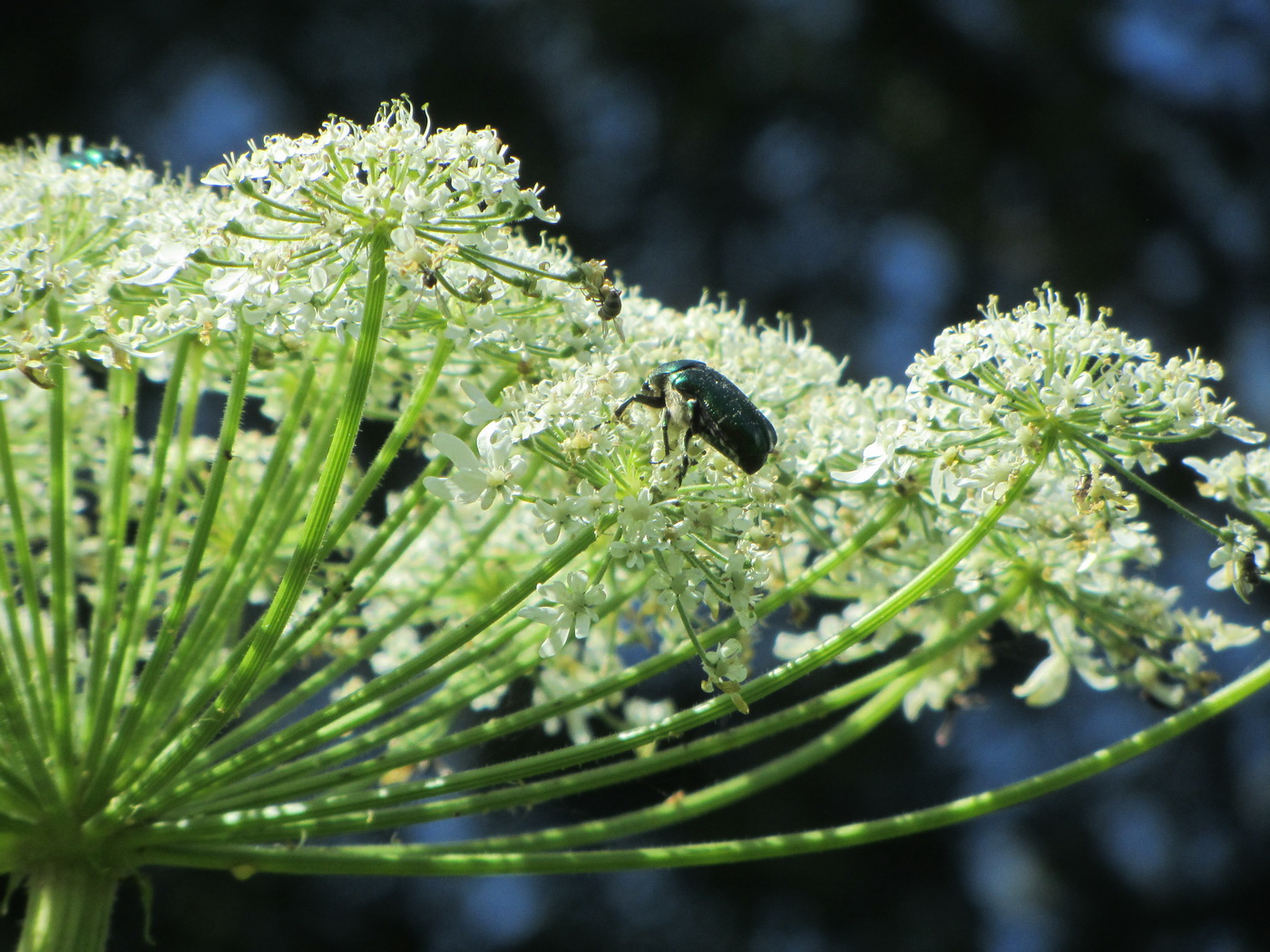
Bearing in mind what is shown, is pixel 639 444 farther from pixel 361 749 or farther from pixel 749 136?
pixel 749 136

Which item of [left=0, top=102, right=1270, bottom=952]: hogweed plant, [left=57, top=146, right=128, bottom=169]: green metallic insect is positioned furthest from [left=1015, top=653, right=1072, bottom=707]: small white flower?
[left=57, top=146, right=128, bottom=169]: green metallic insect

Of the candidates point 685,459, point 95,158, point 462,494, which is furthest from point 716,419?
point 95,158

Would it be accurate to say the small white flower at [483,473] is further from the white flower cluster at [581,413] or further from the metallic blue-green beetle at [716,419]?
the metallic blue-green beetle at [716,419]

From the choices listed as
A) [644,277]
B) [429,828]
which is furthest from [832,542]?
[644,277]

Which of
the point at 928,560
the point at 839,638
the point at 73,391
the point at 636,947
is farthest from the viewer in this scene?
the point at 636,947

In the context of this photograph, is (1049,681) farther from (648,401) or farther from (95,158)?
(95,158)

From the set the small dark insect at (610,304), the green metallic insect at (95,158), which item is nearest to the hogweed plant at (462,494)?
the small dark insect at (610,304)

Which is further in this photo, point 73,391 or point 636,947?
point 636,947

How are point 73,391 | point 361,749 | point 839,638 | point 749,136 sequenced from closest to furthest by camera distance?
point 839,638 < point 361,749 < point 73,391 < point 749,136
